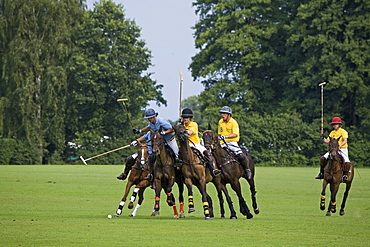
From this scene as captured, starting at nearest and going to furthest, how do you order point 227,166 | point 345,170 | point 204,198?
point 204,198 < point 227,166 < point 345,170

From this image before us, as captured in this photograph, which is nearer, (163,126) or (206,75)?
(163,126)

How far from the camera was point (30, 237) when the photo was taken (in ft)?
44.7

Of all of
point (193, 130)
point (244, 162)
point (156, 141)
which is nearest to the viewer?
point (156, 141)

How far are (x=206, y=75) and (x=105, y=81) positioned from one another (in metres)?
8.49

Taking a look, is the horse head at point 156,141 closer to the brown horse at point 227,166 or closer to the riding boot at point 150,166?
the riding boot at point 150,166

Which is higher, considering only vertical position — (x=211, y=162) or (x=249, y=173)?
(x=211, y=162)

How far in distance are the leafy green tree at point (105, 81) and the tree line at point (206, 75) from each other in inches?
3.9

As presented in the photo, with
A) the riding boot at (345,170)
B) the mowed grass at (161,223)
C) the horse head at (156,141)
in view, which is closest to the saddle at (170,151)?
the horse head at (156,141)

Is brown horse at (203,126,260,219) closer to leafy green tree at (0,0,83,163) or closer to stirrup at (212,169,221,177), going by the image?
stirrup at (212,169,221,177)

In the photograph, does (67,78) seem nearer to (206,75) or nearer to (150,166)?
(206,75)

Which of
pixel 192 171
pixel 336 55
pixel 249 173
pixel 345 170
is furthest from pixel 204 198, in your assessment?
pixel 336 55

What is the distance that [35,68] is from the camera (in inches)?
2468

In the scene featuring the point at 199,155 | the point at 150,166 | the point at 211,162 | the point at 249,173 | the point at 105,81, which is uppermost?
the point at 105,81

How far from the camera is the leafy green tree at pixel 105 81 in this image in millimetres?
63781
